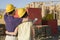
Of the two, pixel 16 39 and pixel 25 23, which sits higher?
pixel 25 23

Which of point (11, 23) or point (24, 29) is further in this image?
point (11, 23)

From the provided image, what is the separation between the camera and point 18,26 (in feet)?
15.1

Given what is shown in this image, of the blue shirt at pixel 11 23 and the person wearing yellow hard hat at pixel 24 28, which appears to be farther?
the blue shirt at pixel 11 23

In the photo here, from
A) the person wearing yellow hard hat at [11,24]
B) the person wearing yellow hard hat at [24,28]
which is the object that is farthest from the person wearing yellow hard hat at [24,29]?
the person wearing yellow hard hat at [11,24]

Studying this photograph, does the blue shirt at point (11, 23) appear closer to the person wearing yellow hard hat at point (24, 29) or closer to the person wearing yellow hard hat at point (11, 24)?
the person wearing yellow hard hat at point (11, 24)

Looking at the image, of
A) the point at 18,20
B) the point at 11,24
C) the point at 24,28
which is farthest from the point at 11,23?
the point at 24,28

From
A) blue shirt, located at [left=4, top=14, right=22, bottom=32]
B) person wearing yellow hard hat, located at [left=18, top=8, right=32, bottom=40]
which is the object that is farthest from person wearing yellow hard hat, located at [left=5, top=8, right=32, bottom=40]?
blue shirt, located at [left=4, top=14, right=22, bottom=32]

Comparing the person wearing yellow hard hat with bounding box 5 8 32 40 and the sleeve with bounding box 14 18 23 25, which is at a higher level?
the sleeve with bounding box 14 18 23 25

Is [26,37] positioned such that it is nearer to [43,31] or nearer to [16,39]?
[16,39]

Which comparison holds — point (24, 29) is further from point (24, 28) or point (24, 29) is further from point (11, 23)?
point (11, 23)

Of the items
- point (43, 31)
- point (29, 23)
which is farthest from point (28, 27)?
point (43, 31)

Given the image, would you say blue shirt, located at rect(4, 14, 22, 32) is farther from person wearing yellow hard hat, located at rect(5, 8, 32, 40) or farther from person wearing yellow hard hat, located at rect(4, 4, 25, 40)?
person wearing yellow hard hat, located at rect(5, 8, 32, 40)

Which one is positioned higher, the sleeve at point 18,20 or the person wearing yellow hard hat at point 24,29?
the sleeve at point 18,20

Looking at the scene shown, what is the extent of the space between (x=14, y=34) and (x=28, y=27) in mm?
345
